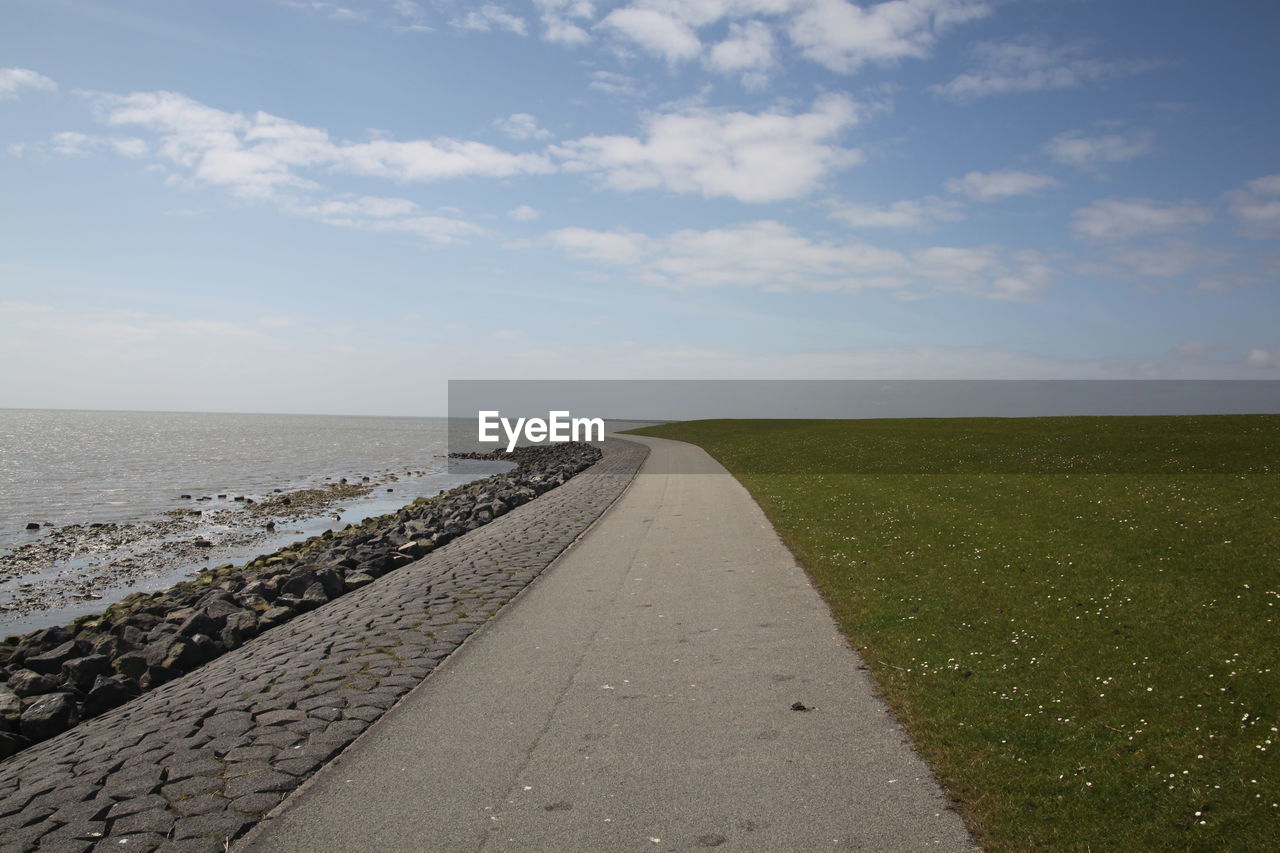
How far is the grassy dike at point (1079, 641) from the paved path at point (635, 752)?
0.52 metres

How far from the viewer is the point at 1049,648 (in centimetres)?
816

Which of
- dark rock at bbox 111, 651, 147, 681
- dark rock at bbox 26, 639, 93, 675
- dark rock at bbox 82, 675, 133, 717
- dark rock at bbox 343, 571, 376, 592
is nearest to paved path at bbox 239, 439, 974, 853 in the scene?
dark rock at bbox 82, 675, 133, 717

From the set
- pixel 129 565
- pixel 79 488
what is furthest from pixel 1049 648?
pixel 79 488

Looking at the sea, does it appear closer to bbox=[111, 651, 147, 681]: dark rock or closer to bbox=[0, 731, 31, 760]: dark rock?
bbox=[111, 651, 147, 681]: dark rock

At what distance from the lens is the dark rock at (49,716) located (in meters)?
8.02

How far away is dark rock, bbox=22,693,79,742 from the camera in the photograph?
316 inches

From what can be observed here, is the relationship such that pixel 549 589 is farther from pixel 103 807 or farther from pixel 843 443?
pixel 843 443

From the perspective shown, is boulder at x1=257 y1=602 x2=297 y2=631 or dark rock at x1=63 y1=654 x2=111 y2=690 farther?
boulder at x1=257 y1=602 x2=297 y2=631

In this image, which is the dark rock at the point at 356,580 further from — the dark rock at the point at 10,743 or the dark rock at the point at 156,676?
the dark rock at the point at 10,743

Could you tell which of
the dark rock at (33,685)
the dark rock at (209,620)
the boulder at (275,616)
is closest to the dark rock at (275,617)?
the boulder at (275,616)

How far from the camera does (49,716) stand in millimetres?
8102

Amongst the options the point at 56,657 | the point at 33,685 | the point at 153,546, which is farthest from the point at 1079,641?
the point at 153,546

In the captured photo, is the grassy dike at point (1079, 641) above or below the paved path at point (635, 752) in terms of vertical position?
above

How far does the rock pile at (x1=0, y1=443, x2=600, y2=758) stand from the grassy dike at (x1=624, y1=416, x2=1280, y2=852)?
8.08m
